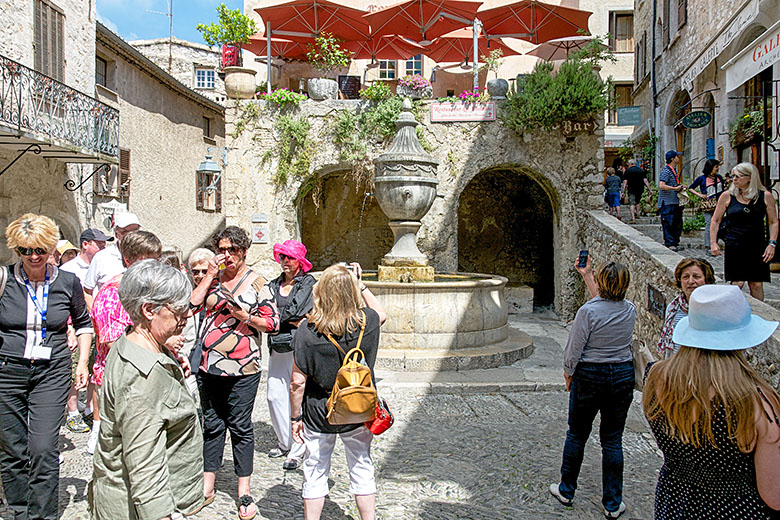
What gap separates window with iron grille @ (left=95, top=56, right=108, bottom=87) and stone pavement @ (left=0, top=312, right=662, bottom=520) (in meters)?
11.2

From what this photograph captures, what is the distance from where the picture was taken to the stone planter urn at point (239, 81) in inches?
453

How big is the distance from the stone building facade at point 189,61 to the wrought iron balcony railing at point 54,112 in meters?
11.0

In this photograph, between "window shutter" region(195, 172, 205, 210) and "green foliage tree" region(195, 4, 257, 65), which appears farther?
"window shutter" region(195, 172, 205, 210)

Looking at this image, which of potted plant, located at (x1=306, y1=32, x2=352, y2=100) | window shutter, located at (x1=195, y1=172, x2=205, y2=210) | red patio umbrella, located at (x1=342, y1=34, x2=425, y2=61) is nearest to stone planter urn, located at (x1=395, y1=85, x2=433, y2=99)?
potted plant, located at (x1=306, y1=32, x2=352, y2=100)

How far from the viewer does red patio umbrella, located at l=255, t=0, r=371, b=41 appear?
12.3 meters

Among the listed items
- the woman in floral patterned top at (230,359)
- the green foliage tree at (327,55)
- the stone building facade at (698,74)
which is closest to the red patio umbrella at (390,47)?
the green foliage tree at (327,55)

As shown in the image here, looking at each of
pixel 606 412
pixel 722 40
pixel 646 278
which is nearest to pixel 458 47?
pixel 722 40

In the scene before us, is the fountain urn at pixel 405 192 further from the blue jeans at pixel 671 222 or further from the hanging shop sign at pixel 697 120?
the hanging shop sign at pixel 697 120

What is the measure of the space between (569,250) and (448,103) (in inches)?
147

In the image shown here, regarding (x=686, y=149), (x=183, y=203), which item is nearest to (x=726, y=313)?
(x=686, y=149)

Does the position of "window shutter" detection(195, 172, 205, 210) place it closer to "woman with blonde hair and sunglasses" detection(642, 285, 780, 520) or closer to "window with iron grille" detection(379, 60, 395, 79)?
"window with iron grille" detection(379, 60, 395, 79)

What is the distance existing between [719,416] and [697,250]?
7.49 metres

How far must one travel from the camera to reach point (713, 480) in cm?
190

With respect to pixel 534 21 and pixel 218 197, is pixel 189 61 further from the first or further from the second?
pixel 534 21
